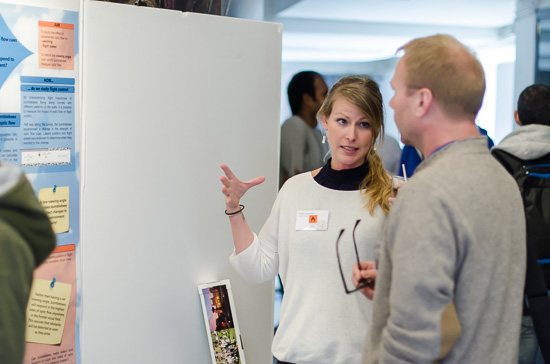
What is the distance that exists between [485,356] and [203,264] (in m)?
1.53

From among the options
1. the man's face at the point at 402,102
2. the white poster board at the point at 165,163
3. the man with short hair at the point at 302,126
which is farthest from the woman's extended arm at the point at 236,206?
the man with short hair at the point at 302,126

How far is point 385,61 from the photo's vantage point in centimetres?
953

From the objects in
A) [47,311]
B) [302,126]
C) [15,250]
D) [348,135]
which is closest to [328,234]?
[348,135]

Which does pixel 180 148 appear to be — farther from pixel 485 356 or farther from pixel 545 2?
pixel 545 2

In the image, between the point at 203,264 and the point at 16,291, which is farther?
the point at 203,264

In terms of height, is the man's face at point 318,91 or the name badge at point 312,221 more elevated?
the man's face at point 318,91

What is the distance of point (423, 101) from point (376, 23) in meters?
6.61

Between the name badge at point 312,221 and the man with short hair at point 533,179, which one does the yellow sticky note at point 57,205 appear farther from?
the man with short hair at point 533,179

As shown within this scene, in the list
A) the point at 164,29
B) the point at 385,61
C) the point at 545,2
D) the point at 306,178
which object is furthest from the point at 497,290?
the point at 385,61

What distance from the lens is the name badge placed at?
1859 mm

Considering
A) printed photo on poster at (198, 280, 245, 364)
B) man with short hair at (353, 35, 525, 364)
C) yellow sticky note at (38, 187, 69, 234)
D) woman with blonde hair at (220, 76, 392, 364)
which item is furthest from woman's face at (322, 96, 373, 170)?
yellow sticky note at (38, 187, 69, 234)

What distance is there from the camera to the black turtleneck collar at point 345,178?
1.93 meters

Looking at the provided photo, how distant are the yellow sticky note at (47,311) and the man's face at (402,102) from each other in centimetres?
159

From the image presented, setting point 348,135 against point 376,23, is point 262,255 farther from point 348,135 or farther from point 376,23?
point 376,23
